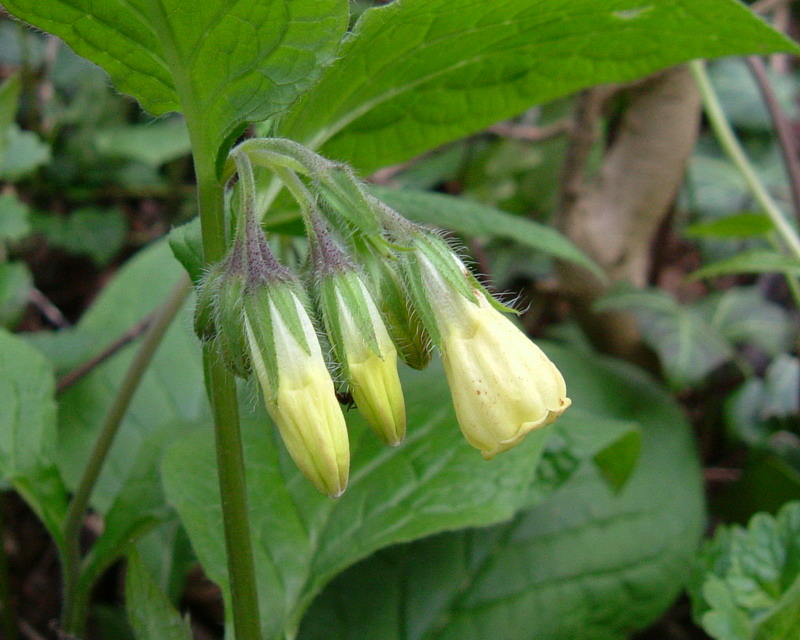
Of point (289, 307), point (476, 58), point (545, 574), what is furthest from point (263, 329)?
point (545, 574)

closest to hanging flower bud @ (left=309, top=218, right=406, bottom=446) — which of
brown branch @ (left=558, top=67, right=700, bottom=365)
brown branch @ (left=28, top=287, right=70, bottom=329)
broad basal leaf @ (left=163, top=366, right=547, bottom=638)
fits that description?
broad basal leaf @ (left=163, top=366, right=547, bottom=638)

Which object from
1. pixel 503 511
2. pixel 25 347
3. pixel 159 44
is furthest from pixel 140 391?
pixel 159 44

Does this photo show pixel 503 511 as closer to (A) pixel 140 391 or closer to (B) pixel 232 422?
(B) pixel 232 422

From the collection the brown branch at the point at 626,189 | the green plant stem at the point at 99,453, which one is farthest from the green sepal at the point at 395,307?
the brown branch at the point at 626,189

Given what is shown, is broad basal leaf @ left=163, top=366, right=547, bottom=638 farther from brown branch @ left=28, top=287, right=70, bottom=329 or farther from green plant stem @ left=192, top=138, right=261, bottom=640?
brown branch @ left=28, top=287, right=70, bottom=329

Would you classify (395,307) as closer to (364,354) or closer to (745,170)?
(364,354)

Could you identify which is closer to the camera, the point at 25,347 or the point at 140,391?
the point at 25,347

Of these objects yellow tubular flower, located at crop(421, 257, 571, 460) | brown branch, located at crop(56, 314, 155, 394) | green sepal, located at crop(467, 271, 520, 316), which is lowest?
brown branch, located at crop(56, 314, 155, 394)

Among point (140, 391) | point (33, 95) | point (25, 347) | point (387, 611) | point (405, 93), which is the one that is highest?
point (33, 95)
